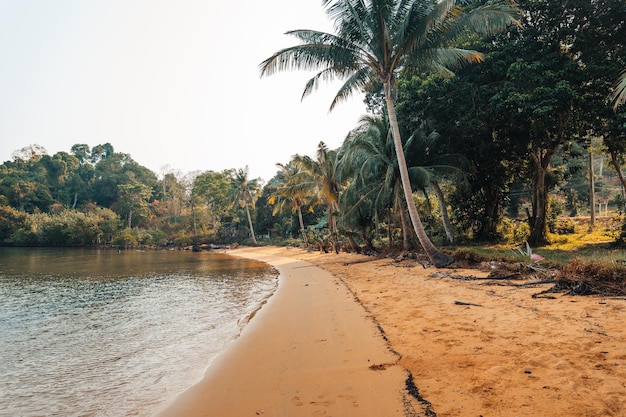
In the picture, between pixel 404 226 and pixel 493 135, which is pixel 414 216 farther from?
pixel 493 135

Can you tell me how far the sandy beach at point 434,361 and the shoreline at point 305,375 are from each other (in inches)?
0.6

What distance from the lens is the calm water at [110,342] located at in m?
4.22

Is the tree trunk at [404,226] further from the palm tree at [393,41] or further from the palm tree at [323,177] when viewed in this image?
the palm tree at [323,177]

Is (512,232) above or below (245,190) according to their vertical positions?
below

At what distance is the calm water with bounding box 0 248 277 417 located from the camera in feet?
13.9

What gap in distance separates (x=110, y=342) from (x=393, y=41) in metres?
11.8

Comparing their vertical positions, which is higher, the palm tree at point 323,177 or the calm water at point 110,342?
the palm tree at point 323,177

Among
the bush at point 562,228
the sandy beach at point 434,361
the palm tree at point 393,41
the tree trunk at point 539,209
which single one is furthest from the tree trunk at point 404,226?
the bush at point 562,228

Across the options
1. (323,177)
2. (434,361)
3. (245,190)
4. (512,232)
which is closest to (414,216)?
(434,361)

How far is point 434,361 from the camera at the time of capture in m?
4.11

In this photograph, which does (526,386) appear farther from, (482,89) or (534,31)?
(534,31)

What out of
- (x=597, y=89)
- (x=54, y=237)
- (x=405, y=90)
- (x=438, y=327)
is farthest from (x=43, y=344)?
(x=54, y=237)

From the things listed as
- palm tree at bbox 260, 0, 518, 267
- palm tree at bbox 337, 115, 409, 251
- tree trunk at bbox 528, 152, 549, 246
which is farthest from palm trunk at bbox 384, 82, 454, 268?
tree trunk at bbox 528, 152, 549, 246

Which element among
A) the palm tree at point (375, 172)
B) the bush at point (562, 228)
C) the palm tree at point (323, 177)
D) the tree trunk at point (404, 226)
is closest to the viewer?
the tree trunk at point (404, 226)
